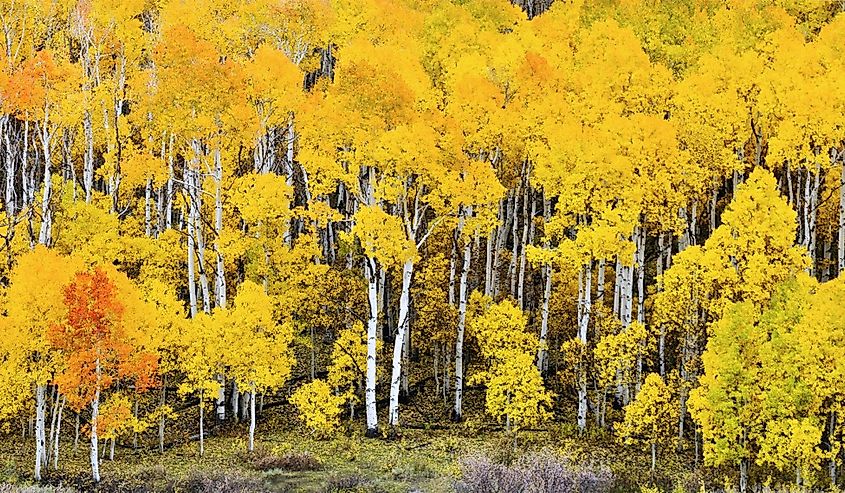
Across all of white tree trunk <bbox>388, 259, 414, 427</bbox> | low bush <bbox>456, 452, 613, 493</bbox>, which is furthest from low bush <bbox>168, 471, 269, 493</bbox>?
white tree trunk <bbox>388, 259, 414, 427</bbox>

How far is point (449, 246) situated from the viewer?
31.3 meters

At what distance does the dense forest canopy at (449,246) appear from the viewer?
2086 centimetres

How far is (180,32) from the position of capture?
2584cm

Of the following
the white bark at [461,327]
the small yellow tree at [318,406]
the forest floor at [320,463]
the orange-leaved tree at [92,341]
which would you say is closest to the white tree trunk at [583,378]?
the forest floor at [320,463]

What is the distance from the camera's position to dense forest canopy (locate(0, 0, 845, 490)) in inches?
821

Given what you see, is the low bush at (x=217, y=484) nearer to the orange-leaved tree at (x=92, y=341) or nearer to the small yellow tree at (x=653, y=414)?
the orange-leaved tree at (x=92, y=341)

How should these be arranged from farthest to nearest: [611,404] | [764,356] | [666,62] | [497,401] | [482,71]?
[666,62]
[482,71]
[611,404]
[497,401]
[764,356]

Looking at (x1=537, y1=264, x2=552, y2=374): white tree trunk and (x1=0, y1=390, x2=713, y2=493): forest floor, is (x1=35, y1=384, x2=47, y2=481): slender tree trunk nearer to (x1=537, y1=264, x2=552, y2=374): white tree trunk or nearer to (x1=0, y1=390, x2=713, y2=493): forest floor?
(x1=0, y1=390, x2=713, y2=493): forest floor

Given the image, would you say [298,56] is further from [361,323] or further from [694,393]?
[694,393]

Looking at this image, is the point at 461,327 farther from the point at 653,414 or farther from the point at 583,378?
the point at 653,414

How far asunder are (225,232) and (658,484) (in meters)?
15.2

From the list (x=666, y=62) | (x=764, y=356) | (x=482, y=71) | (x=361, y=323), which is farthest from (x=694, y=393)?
(x=666, y=62)

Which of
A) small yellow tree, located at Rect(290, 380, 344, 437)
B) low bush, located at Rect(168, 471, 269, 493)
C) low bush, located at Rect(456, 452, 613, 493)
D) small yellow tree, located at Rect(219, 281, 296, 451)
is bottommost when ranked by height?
low bush, located at Rect(168, 471, 269, 493)

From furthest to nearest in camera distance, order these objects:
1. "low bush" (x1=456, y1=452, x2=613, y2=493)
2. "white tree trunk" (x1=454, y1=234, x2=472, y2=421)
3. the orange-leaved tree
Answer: "white tree trunk" (x1=454, y1=234, x2=472, y2=421)
the orange-leaved tree
"low bush" (x1=456, y1=452, x2=613, y2=493)
